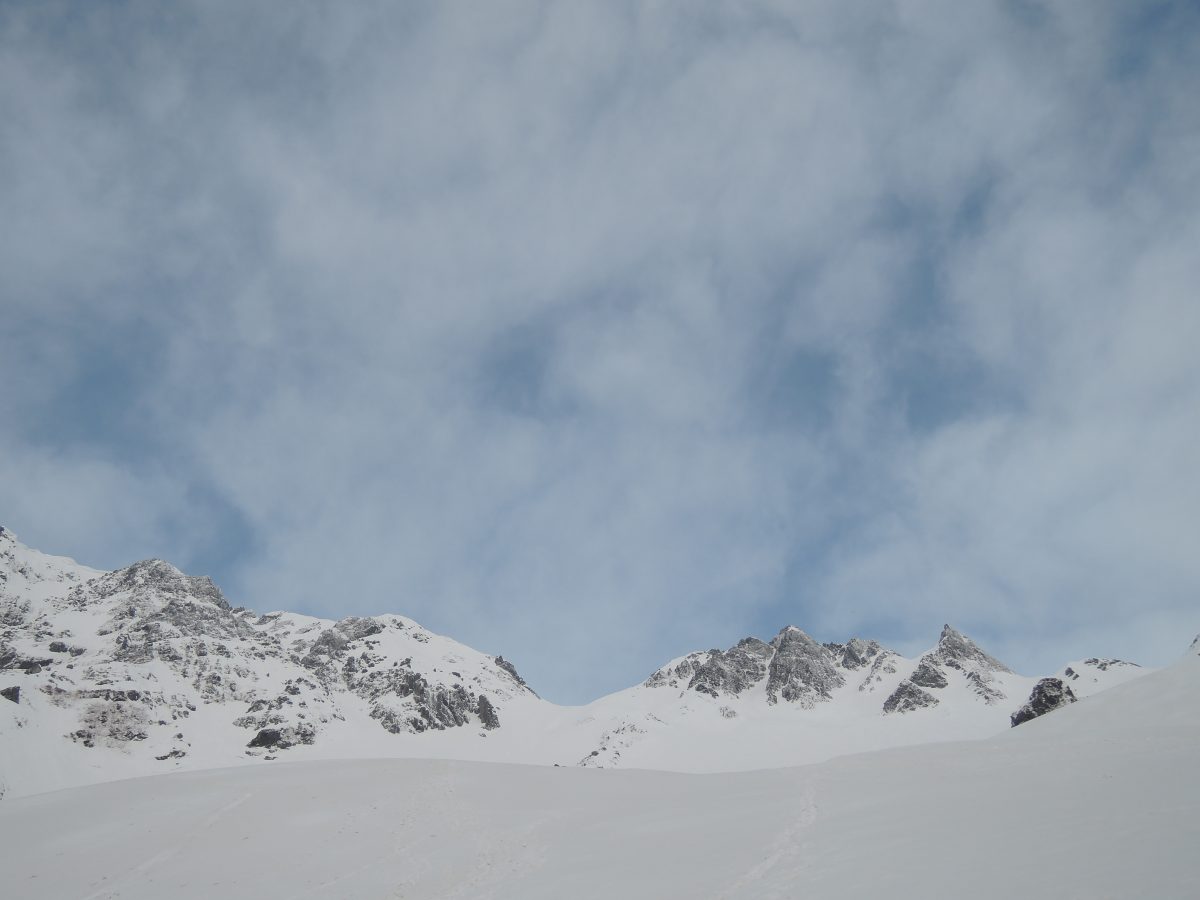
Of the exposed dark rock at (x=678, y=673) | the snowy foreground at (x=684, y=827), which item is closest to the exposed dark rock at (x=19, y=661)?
the snowy foreground at (x=684, y=827)

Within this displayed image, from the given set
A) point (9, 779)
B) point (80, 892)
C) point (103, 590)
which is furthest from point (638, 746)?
point (103, 590)

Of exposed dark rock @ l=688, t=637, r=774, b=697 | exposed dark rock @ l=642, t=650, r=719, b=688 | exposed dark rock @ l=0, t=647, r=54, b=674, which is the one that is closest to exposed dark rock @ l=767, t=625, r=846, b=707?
exposed dark rock @ l=688, t=637, r=774, b=697

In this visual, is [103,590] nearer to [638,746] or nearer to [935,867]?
[638,746]

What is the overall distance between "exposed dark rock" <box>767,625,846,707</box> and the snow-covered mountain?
409 mm

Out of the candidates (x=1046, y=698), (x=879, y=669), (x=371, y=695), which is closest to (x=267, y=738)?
(x=371, y=695)

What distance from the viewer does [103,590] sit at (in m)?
134

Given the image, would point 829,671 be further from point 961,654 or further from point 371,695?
point 371,695

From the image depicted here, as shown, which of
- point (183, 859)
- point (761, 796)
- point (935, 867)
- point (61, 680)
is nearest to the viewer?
point (935, 867)

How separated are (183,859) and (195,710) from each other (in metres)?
91.0

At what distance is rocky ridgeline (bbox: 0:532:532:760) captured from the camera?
88.9 meters

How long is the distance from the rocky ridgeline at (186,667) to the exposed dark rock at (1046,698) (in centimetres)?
9209

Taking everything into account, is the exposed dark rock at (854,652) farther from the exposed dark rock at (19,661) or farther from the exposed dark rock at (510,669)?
the exposed dark rock at (19,661)

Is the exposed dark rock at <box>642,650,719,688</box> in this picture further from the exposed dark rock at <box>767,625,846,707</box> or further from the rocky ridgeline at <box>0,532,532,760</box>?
the rocky ridgeline at <box>0,532,532,760</box>

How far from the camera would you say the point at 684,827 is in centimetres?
2083
